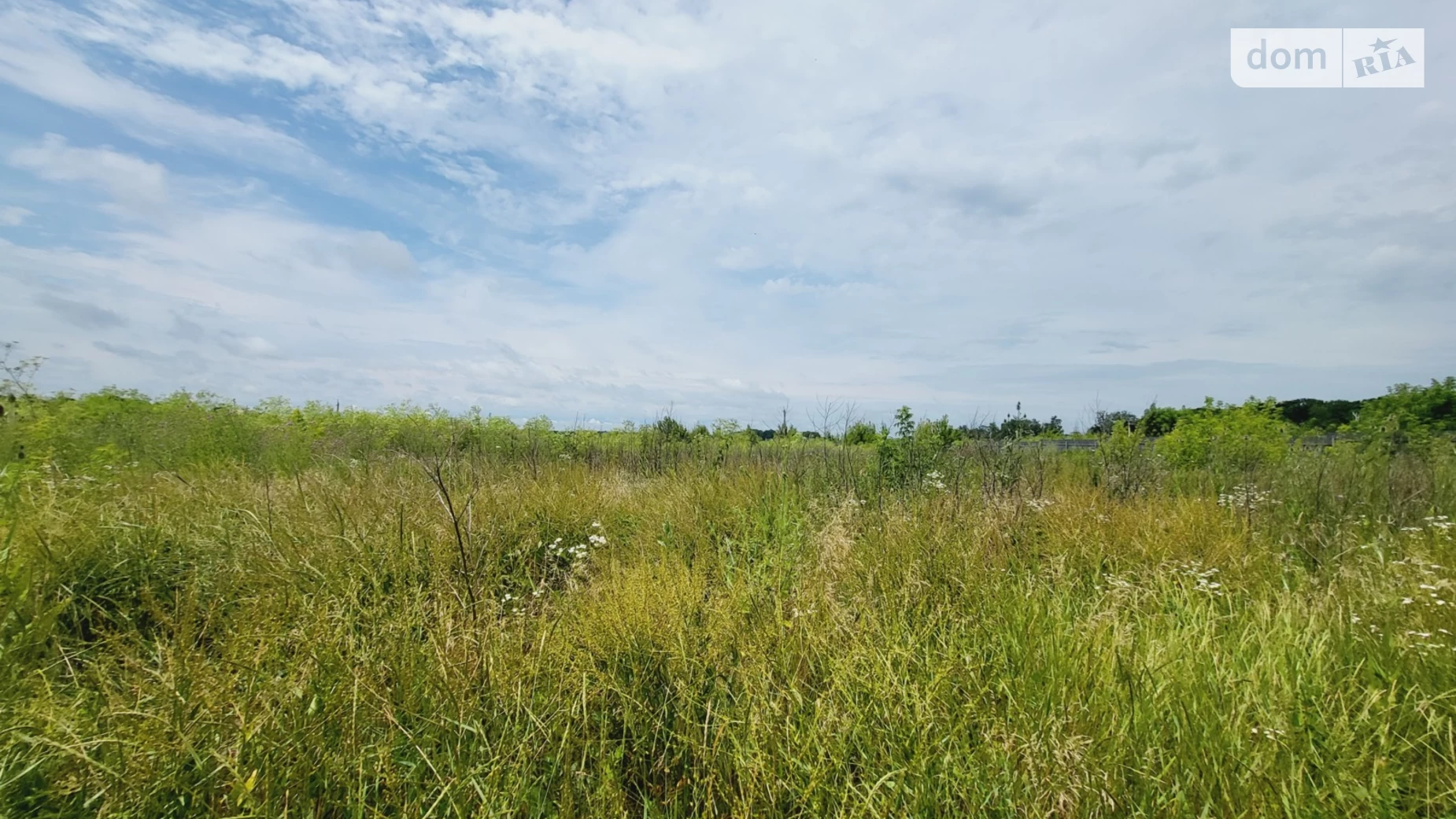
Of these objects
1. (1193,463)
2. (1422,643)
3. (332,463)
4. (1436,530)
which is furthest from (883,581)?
(1193,463)

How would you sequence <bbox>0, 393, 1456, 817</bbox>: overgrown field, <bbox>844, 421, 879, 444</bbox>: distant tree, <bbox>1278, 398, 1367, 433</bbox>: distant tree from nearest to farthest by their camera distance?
<bbox>0, 393, 1456, 817</bbox>: overgrown field, <bbox>844, 421, 879, 444</bbox>: distant tree, <bbox>1278, 398, 1367, 433</bbox>: distant tree

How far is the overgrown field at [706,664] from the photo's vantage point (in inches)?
73.2

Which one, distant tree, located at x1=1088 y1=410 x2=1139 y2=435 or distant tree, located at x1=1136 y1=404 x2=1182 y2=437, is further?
distant tree, located at x1=1136 y1=404 x2=1182 y2=437

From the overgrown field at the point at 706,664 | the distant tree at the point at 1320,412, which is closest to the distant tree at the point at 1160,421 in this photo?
the distant tree at the point at 1320,412

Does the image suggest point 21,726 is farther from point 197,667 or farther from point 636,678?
point 636,678

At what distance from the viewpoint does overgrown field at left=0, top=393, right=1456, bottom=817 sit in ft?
6.10

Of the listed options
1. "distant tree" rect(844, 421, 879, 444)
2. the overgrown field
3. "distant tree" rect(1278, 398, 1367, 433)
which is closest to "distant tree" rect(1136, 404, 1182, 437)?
"distant tree" rect(1278, 398, 1367, 433)

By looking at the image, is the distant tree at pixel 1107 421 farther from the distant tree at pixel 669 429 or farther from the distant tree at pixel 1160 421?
the distant tree at pixel 669 429

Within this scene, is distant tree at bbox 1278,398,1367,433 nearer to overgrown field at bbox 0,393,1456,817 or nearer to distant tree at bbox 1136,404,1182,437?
distant tree at bbox 1136,404,1182,437

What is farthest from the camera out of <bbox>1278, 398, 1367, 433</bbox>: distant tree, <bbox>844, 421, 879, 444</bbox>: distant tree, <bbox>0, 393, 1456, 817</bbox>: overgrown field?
<bbox>1278, 398, 1367, 433</bbox>: distant tree

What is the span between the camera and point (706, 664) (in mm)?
2551

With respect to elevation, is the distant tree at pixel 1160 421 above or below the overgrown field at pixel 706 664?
above

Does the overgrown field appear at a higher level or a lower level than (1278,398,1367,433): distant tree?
lower

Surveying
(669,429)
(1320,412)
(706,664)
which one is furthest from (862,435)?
(1320,412)
